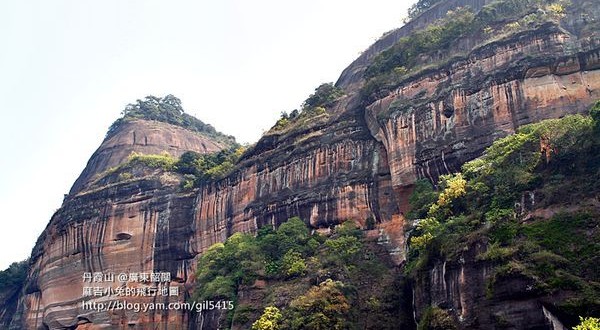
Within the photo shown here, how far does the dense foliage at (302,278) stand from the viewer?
860 inches

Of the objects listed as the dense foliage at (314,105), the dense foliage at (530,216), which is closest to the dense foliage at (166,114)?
the dense foliage at (314,105)

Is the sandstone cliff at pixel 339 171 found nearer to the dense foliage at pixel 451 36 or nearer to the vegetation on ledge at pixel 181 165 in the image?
the dense foliage at pixel 451 36

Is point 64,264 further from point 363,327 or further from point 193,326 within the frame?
point 363,327

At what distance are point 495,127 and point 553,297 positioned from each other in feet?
35.1

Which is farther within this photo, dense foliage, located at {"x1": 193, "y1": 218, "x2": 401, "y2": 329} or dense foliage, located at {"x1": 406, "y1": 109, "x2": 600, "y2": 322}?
dense foliage, located at {"x1": 193, "y1": 218, "x2": 401, "y2": 329}

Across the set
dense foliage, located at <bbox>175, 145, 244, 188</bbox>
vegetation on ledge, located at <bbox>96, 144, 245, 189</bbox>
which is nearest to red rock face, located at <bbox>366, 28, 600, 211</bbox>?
dense foliage, located at <bbox>175, 145, 244, 188</bbox>

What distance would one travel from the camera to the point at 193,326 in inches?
1142

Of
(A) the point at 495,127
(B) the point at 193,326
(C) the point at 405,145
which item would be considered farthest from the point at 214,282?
(A) the point at 495,127

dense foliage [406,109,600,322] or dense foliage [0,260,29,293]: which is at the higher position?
dense foliage [0,260,29,293]

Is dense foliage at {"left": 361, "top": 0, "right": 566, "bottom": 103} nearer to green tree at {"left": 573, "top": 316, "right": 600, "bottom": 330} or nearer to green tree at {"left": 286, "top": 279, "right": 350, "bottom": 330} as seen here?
green tree at {"left": 286, "top": 279, "right": 350, "bottom": 330}

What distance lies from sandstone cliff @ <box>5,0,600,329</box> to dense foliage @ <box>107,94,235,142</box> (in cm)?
896

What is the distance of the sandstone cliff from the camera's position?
81.0 feet

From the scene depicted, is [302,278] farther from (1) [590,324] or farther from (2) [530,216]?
(1) [590,324]

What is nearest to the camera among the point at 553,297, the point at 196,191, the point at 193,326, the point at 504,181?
the point at 553,297
